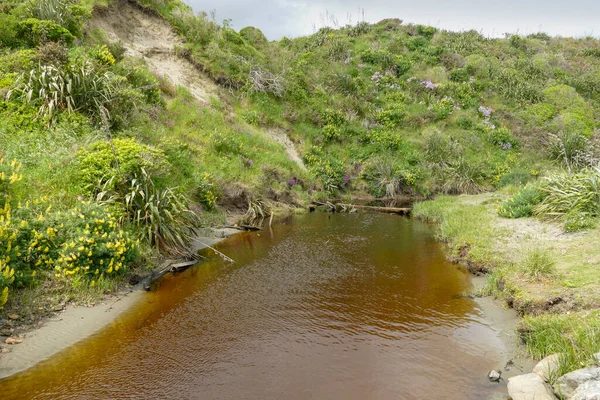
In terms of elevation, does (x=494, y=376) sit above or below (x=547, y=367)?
below

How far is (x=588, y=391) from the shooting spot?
4035mm

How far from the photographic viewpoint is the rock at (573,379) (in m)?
4.43

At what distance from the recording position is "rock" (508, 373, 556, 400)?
4.82 metres

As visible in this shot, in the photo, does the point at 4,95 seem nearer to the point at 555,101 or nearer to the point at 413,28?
the point at 555,101

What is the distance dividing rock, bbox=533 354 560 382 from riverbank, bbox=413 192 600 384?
14 cm

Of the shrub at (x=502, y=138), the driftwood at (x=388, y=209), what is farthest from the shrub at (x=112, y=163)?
the shrub at (x=502, y=138)

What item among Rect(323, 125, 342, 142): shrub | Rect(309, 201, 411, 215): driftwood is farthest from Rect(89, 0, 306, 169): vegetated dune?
Rect(309, 201, 411, 215): driftwood

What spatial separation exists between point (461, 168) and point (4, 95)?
21.1 meters

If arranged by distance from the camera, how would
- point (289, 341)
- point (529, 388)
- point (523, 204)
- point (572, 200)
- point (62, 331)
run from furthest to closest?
point (523, 204)
point (572, 200)
point (289, 341)
point (62, 331)
point (529, 388)

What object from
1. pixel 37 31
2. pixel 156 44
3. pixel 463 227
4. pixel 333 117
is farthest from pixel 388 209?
pixel 37 31

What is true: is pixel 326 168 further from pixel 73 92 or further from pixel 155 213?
pixel 155 213

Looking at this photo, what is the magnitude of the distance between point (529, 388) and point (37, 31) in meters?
18.0

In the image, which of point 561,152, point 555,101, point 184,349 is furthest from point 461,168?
point 184,349

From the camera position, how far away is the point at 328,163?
902 inches
